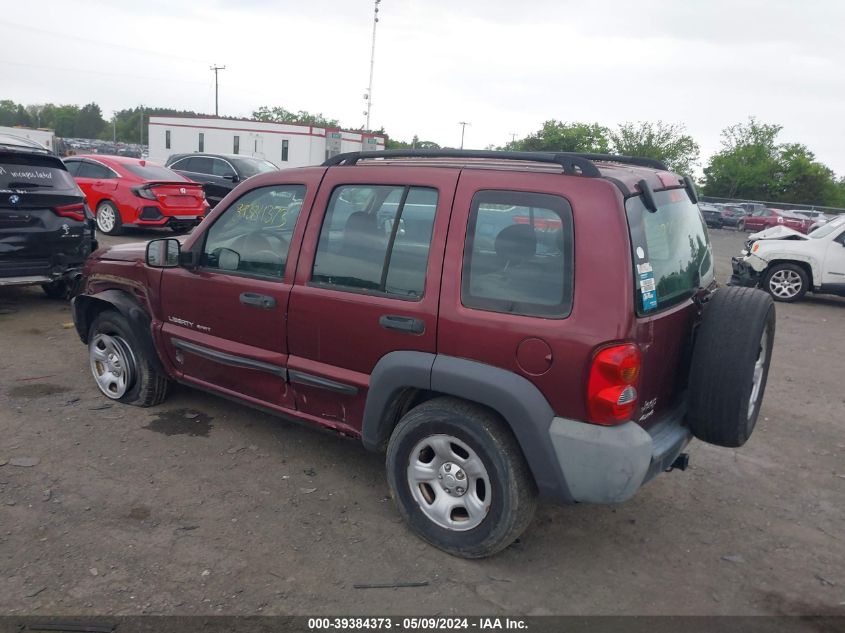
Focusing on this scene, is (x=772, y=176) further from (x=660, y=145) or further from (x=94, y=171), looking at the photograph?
(x=94, y=171)

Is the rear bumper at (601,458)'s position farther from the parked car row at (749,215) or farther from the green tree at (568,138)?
the green tree at (568,138)

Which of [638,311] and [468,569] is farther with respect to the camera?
[468,569]

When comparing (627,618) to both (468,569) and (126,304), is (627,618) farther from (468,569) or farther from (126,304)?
(126,304)

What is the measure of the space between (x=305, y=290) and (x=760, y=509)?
2.89 metres

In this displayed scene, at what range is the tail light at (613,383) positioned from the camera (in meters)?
2.89

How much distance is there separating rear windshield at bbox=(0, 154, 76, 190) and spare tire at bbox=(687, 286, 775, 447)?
6719mm

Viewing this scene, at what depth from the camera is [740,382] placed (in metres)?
3.22

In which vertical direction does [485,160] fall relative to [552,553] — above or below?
above

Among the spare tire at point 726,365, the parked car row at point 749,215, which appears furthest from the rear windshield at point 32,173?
the parked car row at point 749,215

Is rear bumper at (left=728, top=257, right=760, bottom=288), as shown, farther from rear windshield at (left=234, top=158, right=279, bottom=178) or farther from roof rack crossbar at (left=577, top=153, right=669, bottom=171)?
rear windshield at (left=234, top=158, right=279, bottom=178)

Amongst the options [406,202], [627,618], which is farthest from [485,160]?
[627,618]

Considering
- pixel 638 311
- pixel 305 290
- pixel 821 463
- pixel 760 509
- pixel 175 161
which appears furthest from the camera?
pixel 175 161

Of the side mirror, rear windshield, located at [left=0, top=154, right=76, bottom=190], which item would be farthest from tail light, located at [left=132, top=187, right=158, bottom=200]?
the side mirror

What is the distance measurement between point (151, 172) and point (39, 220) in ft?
21.9
